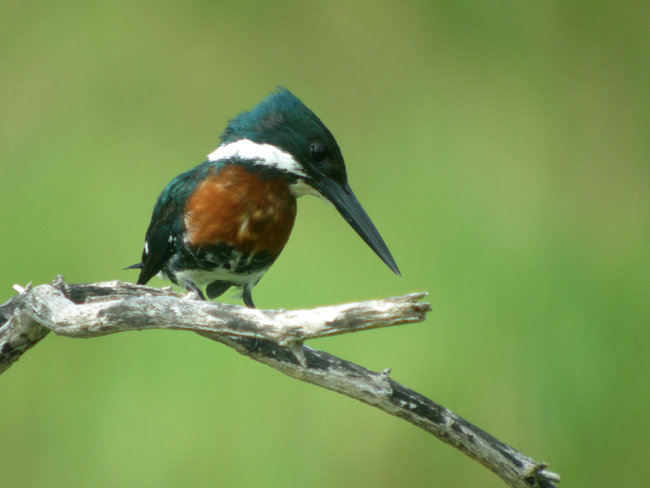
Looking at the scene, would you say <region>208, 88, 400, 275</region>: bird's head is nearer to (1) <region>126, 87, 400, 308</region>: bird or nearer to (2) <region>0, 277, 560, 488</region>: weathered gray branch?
(1) <region>126, 87, 400, 308</region>: bird

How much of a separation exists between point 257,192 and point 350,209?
0.16 meters

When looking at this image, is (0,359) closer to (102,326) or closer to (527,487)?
(102,326)

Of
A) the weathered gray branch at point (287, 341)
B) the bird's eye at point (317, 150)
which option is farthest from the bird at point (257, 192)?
the weathered gray branch at point (287, 341)

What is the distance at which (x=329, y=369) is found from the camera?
3.17 feet

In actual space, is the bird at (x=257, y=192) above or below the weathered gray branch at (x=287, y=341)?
above

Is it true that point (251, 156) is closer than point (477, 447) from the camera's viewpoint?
No

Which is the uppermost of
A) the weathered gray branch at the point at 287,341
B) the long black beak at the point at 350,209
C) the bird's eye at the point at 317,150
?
the bird's eye at the point at 317,150

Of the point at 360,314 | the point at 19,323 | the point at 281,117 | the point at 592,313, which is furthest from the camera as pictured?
the point at 592,313

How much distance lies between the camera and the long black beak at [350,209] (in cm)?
118

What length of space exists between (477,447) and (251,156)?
0.60 metres

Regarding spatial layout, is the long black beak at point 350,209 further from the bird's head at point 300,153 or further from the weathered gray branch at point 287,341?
the weathered gray branch at point 287,341

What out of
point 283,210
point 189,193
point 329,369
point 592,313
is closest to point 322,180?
point 283,210

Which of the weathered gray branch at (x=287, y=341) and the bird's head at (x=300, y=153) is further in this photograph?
the bird's head at (x=300, y=153)

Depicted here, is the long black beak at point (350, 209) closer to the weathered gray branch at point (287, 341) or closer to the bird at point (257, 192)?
the bird at point (257, 192)
